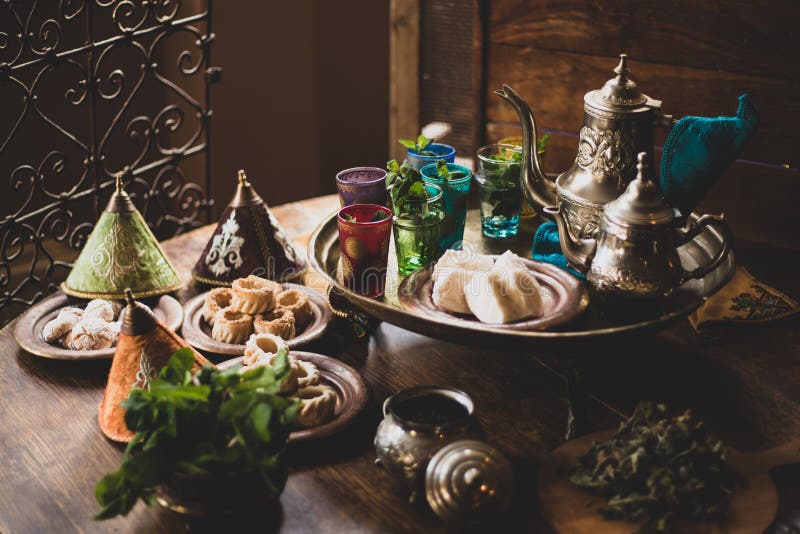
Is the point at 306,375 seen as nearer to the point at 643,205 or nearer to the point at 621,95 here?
the point at 643,205

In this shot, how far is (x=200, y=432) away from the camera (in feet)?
3.61

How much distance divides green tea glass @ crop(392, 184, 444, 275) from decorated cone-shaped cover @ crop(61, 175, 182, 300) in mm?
463

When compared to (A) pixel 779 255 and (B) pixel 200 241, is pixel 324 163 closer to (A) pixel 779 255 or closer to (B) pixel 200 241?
(B) pixel 200 241

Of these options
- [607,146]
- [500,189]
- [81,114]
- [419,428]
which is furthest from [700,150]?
[81,114]

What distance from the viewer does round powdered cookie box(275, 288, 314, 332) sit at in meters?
1.60

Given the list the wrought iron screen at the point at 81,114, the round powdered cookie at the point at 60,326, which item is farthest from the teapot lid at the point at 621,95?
the wrought iron screen at the point at 81,114

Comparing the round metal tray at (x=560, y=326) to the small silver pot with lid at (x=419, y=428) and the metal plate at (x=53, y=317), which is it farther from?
the metal plate at (x=53, y=317)

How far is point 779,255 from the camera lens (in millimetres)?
2023

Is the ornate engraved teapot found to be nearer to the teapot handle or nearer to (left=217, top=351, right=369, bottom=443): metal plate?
the teapot handle

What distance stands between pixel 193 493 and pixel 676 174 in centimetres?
100

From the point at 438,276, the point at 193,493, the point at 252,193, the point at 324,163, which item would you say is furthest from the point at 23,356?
the point at 324,163

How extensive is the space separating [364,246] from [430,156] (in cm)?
35

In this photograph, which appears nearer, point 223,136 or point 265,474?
point 265,474

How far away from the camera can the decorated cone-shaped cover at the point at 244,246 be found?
173 centimetres
